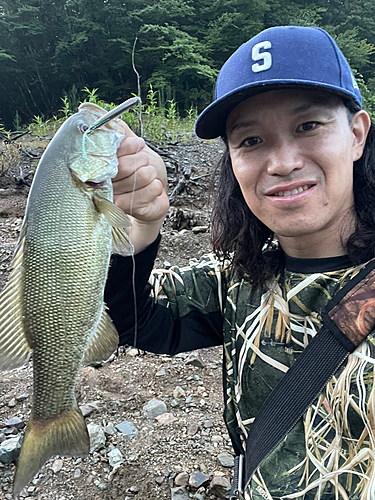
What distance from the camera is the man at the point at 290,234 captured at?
3.82ft

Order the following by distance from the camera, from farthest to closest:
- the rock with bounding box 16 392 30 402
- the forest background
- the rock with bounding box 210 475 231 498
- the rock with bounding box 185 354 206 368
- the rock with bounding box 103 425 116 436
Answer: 1. the forest background
2. the rock with bounding box 185 354 206 368
3. the rock with bounding box 16 392 30 402
4. the rock with bounding box 103 425 116 436
5. the rock with bounding box 210 475 231 498

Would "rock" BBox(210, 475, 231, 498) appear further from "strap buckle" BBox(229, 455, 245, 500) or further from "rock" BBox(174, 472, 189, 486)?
"strap buckle" BBox(229, 455, 245, 500)

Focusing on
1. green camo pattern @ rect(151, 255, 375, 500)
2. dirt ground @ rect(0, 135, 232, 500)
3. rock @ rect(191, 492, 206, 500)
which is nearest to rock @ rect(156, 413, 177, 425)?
dirt ground @ rect(0, 135, 232, 500)

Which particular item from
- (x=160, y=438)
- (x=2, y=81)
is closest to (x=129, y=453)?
(x=160, y=438)

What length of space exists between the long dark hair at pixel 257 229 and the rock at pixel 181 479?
1306mm

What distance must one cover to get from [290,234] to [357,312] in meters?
0.37

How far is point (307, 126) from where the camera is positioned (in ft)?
4.24

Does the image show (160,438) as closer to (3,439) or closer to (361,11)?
Result: (3,439)

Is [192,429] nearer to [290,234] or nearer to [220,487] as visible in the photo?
[220,487]

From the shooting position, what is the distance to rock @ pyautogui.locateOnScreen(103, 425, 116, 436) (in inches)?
94.3

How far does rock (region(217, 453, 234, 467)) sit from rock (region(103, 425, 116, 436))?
2.27 feet

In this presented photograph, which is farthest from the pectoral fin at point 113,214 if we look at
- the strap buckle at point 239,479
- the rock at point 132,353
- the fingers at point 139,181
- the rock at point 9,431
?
the rock at point 132,353

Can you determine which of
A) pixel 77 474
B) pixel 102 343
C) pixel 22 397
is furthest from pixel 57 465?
pixel 102 343

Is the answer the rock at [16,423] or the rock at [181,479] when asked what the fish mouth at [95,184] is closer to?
the rock at [181,479]
